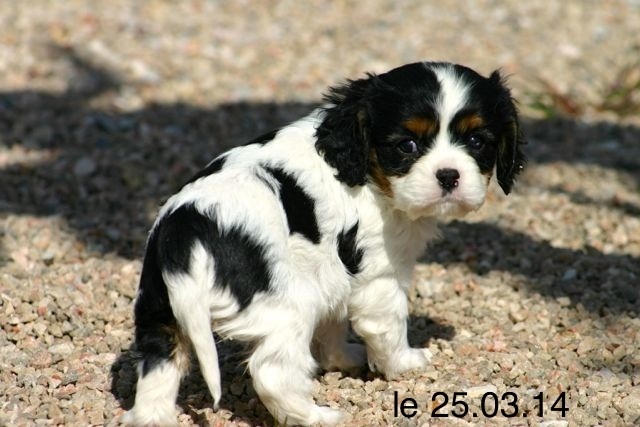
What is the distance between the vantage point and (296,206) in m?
4.45

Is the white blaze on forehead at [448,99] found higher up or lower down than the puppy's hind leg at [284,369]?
higher up

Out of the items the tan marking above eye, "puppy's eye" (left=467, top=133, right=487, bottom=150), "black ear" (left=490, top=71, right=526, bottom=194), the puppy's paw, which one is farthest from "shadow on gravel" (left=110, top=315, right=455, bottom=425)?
"puppy's eye" (left=467, top=133, right=487, bottom=150)

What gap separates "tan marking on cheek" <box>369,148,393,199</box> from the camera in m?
4.54

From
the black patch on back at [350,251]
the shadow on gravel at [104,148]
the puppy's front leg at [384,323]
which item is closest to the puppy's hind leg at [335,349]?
the puppy's front leg at [384,323]

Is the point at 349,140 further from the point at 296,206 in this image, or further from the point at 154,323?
the point at 154,323

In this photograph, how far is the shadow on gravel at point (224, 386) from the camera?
4.67 meters

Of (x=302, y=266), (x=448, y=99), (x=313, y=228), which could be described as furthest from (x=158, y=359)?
(x=448, y=99)

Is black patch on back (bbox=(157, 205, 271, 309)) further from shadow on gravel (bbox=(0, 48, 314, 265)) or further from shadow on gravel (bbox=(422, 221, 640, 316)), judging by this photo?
shadow on gravel (bbox=(422, 221, 640, 316))

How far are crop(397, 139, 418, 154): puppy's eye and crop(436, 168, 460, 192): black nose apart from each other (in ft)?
0.55

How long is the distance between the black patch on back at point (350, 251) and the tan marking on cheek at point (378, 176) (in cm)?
20

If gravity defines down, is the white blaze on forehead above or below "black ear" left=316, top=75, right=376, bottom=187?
above

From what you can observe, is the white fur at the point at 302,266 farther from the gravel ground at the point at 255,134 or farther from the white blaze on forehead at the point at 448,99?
the gravel ground at the point at 255,134

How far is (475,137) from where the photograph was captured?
14.8 feet

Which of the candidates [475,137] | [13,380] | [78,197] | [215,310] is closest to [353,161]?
[475,137]
